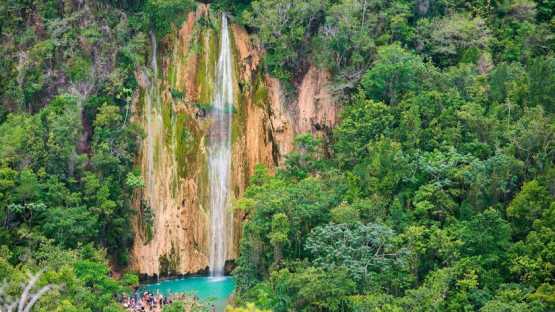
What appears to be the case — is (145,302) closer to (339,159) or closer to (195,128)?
(195,128)

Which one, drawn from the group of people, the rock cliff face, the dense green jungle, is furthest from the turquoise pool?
the dense green jungle

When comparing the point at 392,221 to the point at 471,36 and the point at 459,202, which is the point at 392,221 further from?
the point at 471,36

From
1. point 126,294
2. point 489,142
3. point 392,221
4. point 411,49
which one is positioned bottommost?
point 126,294

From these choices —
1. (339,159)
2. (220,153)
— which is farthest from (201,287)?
(339,159)

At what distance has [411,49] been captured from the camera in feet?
100

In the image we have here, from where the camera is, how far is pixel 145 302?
2703 cm

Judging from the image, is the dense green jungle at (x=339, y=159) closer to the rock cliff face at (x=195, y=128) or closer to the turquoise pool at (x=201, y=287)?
the rock cliff face at (x=195, y=128)

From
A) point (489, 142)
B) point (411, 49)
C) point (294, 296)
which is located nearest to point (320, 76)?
point (411, 49)

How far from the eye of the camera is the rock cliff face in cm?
2975

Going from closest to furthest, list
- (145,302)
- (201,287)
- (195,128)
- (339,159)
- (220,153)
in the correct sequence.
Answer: (145,302) → (339,159) → (201,287) → (195,128) → (220,153)

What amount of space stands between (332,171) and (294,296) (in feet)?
14.7

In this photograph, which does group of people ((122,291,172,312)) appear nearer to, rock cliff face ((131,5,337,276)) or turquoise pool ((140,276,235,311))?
turquoise pool ((140,276,235,311))

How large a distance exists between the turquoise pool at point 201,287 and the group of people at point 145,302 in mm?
642

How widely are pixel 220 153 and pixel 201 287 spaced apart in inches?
168
